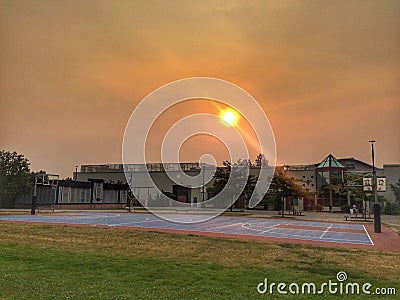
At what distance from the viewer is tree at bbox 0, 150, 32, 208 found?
4325cm

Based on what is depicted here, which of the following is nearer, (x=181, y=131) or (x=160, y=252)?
Result: (x=160, y=252)

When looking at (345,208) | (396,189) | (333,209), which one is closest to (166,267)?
(345,208)

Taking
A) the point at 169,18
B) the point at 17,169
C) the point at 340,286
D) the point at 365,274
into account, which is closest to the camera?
the point at 340,286

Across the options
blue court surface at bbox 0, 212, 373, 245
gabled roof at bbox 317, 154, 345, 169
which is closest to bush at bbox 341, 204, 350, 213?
gabled roof at bbox 317, 154, 345, 169

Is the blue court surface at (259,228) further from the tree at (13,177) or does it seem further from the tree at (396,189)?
the tree at (396,189)

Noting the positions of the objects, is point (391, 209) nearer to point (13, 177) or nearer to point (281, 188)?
point (281, 188)

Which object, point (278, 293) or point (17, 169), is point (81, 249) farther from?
point (17, 169)

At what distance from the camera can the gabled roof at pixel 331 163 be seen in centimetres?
5441

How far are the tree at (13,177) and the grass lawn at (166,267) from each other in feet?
102

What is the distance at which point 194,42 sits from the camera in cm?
1727

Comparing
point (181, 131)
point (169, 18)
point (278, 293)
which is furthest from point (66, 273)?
point (181, 131)

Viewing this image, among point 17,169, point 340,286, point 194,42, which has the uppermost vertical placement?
point 194,42

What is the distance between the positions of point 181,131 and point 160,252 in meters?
11.8

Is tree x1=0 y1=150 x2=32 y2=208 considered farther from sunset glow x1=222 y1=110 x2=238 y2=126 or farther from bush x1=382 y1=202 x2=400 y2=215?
bush x1=382 y1=202 x2=400 y2=215
